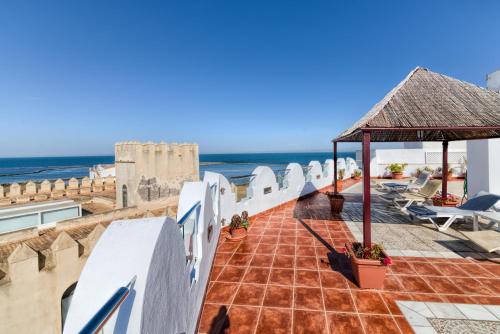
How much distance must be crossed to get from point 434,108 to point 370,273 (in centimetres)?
291

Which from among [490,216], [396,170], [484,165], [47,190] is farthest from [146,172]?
[490,216]

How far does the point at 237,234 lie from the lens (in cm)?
546

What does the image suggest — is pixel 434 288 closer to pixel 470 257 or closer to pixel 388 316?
pixel 388 316

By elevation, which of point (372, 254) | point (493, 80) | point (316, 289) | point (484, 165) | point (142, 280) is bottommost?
point (316, 289)

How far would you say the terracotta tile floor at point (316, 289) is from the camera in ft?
9.20

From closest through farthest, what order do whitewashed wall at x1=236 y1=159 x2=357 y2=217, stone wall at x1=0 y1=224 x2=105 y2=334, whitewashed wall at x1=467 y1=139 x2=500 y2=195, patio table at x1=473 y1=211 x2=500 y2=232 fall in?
patio table at x1=473 y1=211 x2=500 y2=232
stone wall at x1=0 y1=224 x2=105 y2=334
whitewashed wall at x1=467 y1=139 x2=500 y2=195
whitewashed wall at x1=236 y1=159 x2=357 y2=217

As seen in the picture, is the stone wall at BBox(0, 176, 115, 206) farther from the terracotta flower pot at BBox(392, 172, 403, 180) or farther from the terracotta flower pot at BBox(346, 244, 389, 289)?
the terracotta flower pot at BBox(392, 172, 403, 180)

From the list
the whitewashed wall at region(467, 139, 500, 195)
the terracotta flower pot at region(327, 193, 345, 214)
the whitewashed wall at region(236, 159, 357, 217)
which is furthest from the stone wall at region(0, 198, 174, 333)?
the whitewashed wall at region(467, 139, 500, 195)

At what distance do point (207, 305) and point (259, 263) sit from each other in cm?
133

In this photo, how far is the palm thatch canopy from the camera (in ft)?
12.0

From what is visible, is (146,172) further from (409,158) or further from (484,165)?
(484,165)

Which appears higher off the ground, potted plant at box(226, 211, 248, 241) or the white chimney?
the white chimney

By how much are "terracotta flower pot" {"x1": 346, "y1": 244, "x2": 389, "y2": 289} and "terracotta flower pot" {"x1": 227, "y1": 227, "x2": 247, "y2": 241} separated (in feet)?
8.82

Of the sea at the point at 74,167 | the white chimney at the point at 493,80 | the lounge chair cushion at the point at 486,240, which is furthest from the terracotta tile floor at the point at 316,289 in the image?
the sea at the point at 74,167
